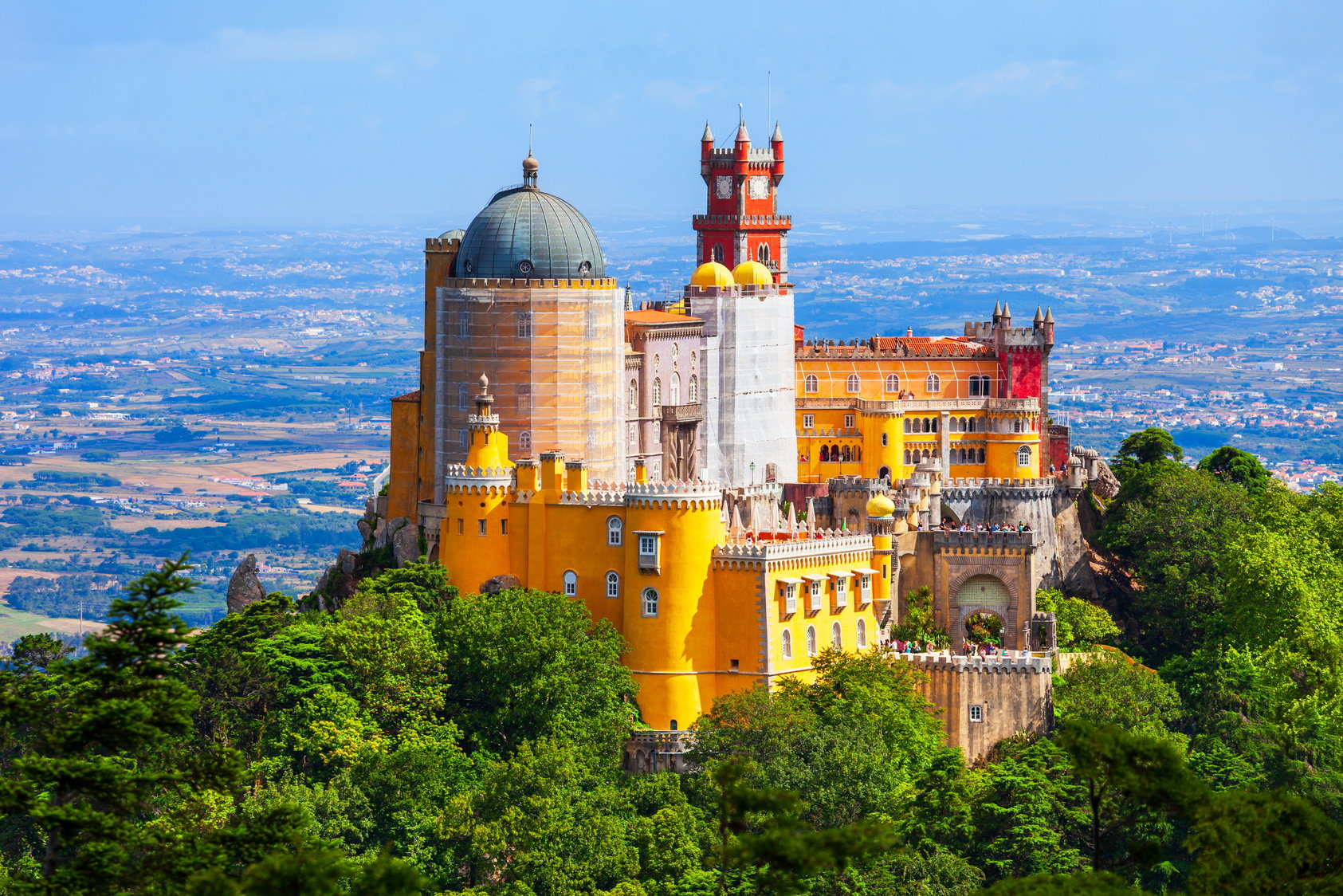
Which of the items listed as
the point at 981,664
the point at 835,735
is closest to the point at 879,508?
the point at 981,664

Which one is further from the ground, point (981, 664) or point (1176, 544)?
point (1176, 544)

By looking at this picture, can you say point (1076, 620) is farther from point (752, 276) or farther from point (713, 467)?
point (752, 276)

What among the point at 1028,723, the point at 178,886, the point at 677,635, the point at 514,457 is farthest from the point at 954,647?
the point at 178,886

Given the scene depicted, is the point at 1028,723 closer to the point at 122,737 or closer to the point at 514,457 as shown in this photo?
the point at 514,457

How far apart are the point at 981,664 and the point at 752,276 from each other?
32.9 meters

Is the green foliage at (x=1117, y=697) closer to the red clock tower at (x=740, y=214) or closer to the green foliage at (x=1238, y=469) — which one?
the green foliage at (x=1238, y=469)

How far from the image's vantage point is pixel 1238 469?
481ft

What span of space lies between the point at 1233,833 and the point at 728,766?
13.5 meters

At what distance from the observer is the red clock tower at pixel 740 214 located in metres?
153

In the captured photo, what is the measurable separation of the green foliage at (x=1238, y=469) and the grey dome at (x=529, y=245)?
4274cm

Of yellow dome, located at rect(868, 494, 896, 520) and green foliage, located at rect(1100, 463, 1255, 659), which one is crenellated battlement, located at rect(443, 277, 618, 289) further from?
green foliage, located at rect(1100, 463, 1255, 659)

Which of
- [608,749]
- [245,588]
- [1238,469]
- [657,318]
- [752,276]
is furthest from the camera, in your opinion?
[1238,469]

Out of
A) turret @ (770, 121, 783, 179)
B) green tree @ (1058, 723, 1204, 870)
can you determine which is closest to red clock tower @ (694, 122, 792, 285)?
turret @ (770, 121, 783, 179)

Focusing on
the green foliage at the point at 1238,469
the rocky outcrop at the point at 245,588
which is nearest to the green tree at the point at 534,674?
the rocky outcrop at the point at 245,588
